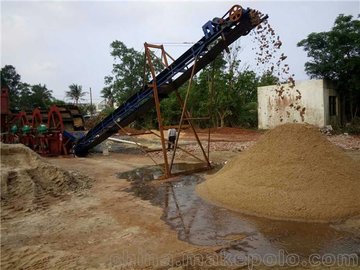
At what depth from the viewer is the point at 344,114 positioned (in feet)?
69.5

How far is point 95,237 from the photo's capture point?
4.81 metres

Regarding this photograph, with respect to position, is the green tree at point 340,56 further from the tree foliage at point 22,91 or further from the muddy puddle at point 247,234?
the tree foliage at point 22,91

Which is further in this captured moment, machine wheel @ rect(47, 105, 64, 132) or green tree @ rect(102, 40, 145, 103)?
green tree @ rect(102, 40, 145, 103)

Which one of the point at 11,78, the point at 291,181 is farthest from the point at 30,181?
the point at 11,78

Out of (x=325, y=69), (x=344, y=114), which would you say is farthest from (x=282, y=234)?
(x=344, y=114)

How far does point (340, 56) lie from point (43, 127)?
1555 centimetres

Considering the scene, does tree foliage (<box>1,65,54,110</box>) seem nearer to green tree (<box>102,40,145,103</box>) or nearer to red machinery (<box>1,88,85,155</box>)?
green tree (<box>102,40,145,103</box>)

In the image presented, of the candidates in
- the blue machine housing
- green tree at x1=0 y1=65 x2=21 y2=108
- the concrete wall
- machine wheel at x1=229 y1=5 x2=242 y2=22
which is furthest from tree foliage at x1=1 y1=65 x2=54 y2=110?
machine wheel at x1=229 y1=5 x2=242 y2=22

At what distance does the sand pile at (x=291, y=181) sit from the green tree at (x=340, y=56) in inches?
543

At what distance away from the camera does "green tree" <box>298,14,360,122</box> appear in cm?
1880

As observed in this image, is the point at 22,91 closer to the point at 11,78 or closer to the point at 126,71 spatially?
the point at 11,78

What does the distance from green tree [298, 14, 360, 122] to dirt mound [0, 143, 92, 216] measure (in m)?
A: 15.5

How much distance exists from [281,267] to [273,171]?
2.81 m

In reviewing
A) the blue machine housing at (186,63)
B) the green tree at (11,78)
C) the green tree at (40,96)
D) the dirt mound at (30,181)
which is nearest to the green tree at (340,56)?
the blue machine housing at (186,63)
